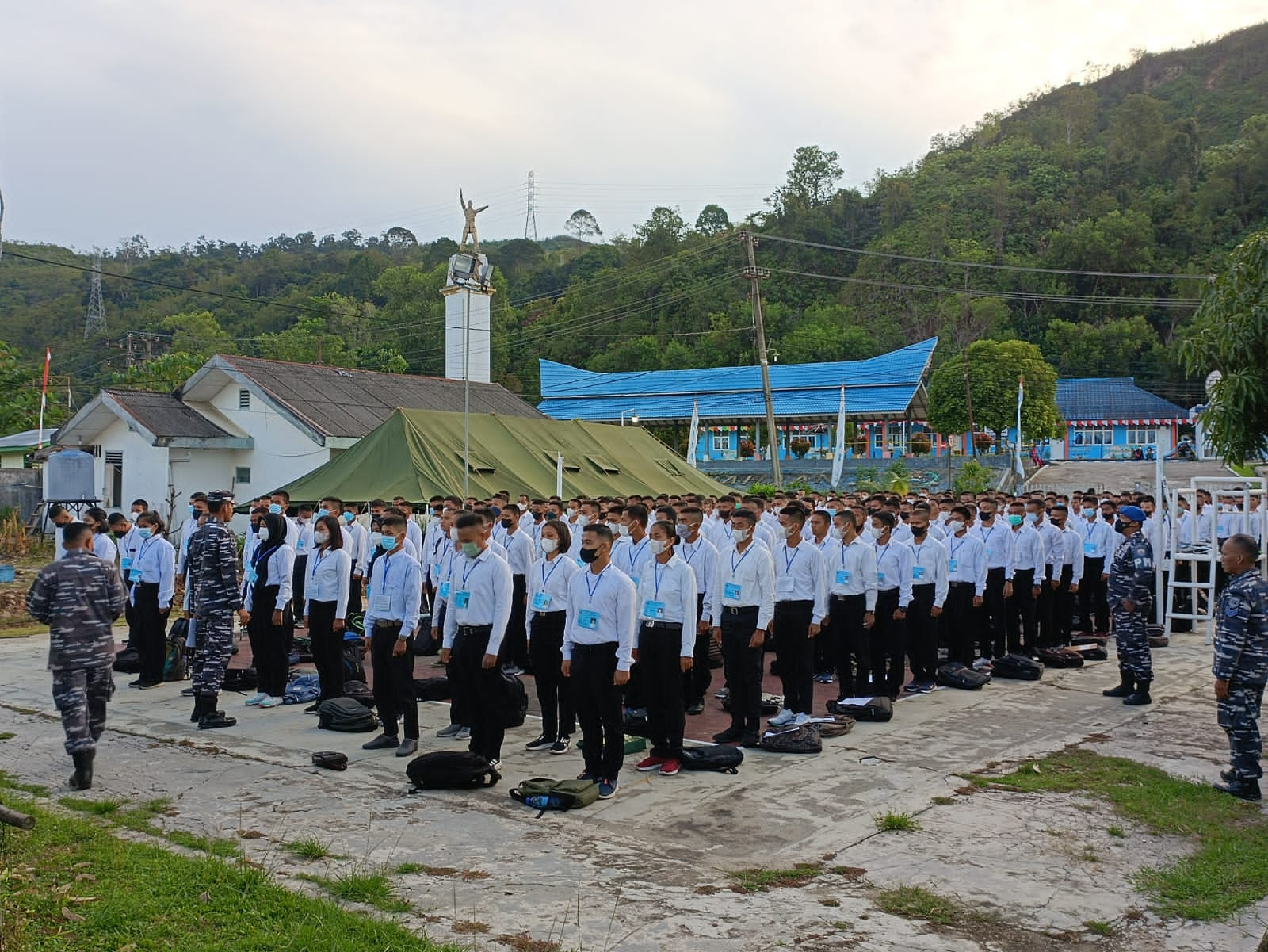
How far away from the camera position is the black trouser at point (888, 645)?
10.7 m

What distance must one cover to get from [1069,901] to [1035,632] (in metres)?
9.02

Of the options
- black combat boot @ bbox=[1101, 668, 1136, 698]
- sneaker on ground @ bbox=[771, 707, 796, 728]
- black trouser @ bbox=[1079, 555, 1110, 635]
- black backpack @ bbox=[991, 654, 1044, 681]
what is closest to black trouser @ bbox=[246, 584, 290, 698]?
sneaker on ground @ bbox=[771, 707, 796, 728]

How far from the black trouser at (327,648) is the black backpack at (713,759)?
3871 millimetres

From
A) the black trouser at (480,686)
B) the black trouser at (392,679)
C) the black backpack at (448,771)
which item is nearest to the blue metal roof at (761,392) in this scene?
the black trouser at (392,679)

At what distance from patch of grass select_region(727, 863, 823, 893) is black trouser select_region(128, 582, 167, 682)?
27.8 feet

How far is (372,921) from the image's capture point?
4.64m

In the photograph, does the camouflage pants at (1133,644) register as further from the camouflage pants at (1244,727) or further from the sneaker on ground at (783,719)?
the sneaker on ground at (783,719)

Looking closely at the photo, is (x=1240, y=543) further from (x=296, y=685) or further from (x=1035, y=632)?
(x=296, y=685)

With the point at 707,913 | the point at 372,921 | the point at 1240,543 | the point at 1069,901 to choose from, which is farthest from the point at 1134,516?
the point at 372,921

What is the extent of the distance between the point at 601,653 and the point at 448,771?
139 cm

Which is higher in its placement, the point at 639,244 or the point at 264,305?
the point at 639,244

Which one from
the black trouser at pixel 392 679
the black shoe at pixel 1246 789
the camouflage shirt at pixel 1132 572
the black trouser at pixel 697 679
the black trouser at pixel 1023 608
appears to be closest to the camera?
the black shoe at pixel 1246 789

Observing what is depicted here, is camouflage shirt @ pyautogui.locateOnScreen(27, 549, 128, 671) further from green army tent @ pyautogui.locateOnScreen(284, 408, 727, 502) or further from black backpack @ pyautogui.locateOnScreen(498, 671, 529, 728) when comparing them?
green army tent @ pyautogui.locateOnScreen(284, 408, 727, 502)

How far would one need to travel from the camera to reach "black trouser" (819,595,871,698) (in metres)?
10.3
